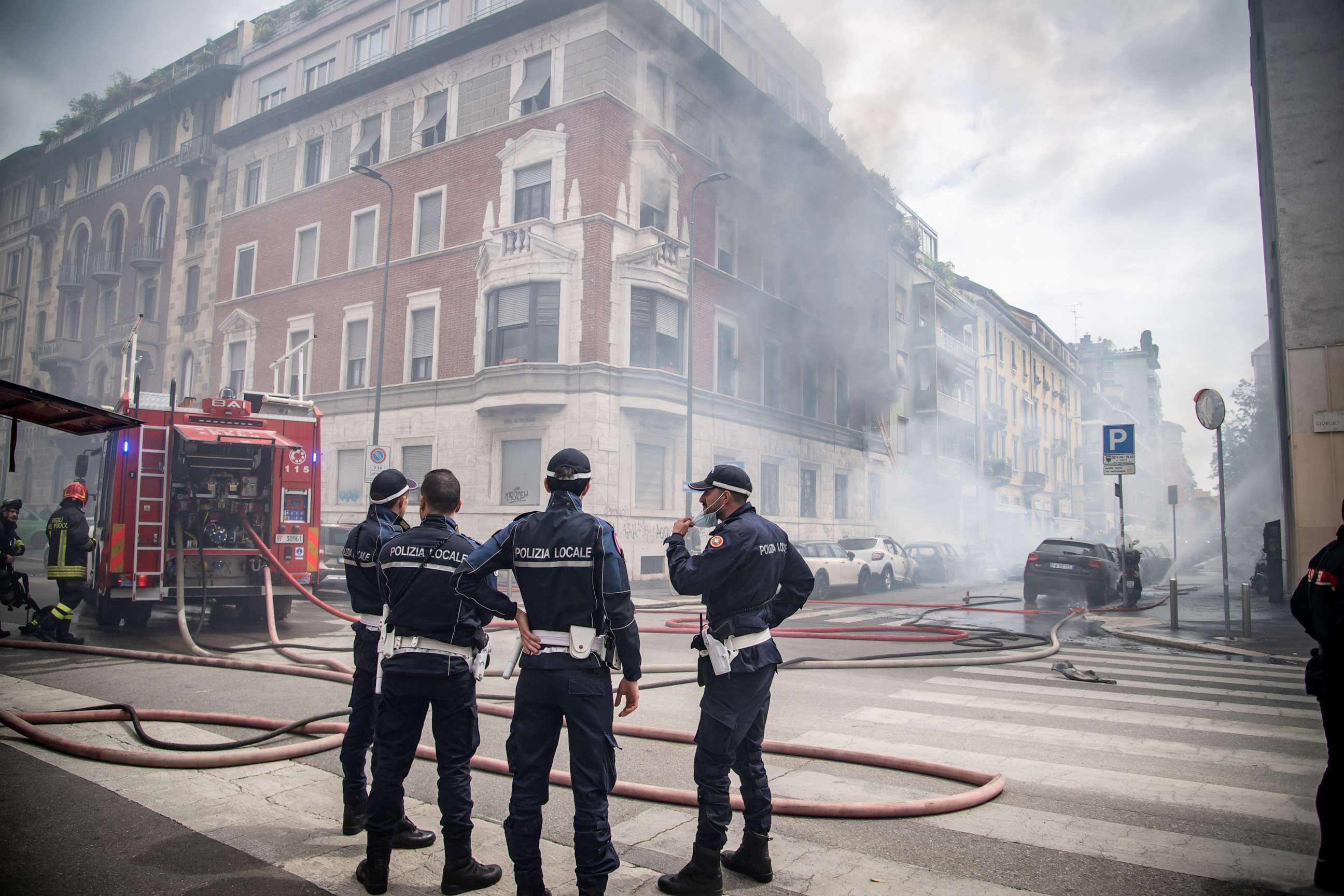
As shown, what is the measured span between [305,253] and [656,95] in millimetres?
12756

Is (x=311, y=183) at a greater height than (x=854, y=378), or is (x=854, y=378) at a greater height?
(x=311, y=183)

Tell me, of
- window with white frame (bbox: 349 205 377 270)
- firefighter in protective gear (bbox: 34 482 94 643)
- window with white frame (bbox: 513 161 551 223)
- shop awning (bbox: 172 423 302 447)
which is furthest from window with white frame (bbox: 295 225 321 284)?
firefighter in protective gear (bbox: 34 482 94 643)

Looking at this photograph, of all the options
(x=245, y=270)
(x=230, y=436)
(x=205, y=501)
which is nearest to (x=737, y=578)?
(x=230, y=436)

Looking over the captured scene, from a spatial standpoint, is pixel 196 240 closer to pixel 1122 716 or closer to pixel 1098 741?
pixel 1122 716

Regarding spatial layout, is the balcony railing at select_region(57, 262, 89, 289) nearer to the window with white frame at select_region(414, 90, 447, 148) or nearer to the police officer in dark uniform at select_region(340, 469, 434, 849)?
Answer: the window with white frame at select_region(414, 90, 447, 148)

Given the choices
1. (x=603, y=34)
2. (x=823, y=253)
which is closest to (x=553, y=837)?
(x=603, y=34)

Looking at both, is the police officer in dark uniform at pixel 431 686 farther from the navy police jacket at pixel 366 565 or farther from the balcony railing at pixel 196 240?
the balcony railing at pixel 196 240

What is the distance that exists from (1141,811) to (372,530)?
13.4 feet

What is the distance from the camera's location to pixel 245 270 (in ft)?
93.5

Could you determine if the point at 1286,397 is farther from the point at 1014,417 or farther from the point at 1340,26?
the point at 1014,417

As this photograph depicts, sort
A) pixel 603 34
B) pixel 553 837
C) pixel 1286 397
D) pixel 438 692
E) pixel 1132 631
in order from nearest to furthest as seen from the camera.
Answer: pixel 438 692 < pixel 553 837 < pixel 1132 631 < pixel 1286 397 < pixel 603 34

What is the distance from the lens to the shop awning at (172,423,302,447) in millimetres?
9922

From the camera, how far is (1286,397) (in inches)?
575

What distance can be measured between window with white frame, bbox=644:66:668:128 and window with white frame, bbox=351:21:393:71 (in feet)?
31.5
